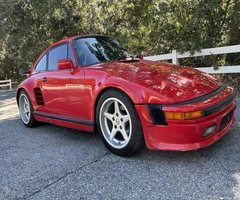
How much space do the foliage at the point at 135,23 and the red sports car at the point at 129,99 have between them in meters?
3.74

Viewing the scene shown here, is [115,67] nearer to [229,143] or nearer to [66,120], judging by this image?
[66,120]

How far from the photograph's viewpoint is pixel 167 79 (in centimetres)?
254

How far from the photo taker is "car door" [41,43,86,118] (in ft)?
10.0

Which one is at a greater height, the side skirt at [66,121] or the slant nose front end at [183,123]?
the slant nose front end at [183,123]

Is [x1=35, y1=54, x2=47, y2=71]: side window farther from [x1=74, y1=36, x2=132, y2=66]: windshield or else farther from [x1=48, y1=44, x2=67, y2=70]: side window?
[x1=74, y1=36, x2=132, y2=66]: windshield

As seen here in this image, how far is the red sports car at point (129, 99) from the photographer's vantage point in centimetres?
220

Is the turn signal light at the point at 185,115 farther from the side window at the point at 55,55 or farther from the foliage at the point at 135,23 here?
the foliage at the point at 135,23

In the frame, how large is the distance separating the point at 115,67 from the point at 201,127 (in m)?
1.29

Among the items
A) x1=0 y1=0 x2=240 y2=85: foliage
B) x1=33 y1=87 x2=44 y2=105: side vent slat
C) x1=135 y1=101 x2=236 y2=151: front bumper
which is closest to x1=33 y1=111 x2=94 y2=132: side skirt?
→ x1=33 y1=87 x2=44 y2=105: side vent slat

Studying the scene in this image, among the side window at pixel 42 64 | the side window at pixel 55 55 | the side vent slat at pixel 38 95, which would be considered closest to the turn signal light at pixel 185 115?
the side window at pixel 55 55

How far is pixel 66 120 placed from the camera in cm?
330

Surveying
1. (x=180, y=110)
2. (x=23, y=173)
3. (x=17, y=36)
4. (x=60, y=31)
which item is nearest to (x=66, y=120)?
(x=23, y=173)

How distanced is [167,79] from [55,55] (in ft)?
→ 7.04

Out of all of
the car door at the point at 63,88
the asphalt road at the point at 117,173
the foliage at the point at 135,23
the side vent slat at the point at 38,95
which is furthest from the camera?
the foliage at the point at 135,23
